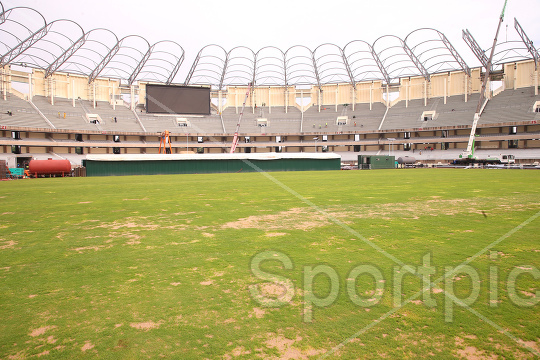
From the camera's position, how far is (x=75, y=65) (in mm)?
64312

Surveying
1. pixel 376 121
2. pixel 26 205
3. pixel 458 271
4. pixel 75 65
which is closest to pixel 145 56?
pixel 75 65

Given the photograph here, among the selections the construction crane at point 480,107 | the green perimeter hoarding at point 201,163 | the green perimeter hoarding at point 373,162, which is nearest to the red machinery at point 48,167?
the green perimeter hoarding at point 201,163

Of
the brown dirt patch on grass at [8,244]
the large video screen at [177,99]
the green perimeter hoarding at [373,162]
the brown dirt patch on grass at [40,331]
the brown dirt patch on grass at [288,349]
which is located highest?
the large video screen at [177,99]

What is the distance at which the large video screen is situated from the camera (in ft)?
232

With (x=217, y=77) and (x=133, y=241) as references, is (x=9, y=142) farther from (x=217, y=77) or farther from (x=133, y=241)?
(x=133, y=241)

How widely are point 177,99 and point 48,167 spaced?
3869 centimetres

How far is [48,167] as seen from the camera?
37438 mm

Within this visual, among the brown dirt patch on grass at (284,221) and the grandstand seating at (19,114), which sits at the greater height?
the grandstand seating at (19,114)

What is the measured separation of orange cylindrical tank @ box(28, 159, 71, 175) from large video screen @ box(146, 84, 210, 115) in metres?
35.6

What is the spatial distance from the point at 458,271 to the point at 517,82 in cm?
7816

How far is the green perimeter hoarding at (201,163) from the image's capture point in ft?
130

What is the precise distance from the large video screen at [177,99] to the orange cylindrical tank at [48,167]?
3561 cm

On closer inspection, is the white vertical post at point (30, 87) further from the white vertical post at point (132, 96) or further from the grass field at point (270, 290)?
the grass field at point (270, 290)

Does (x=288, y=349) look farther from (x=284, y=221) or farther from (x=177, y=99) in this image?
(x=177, y=99)
